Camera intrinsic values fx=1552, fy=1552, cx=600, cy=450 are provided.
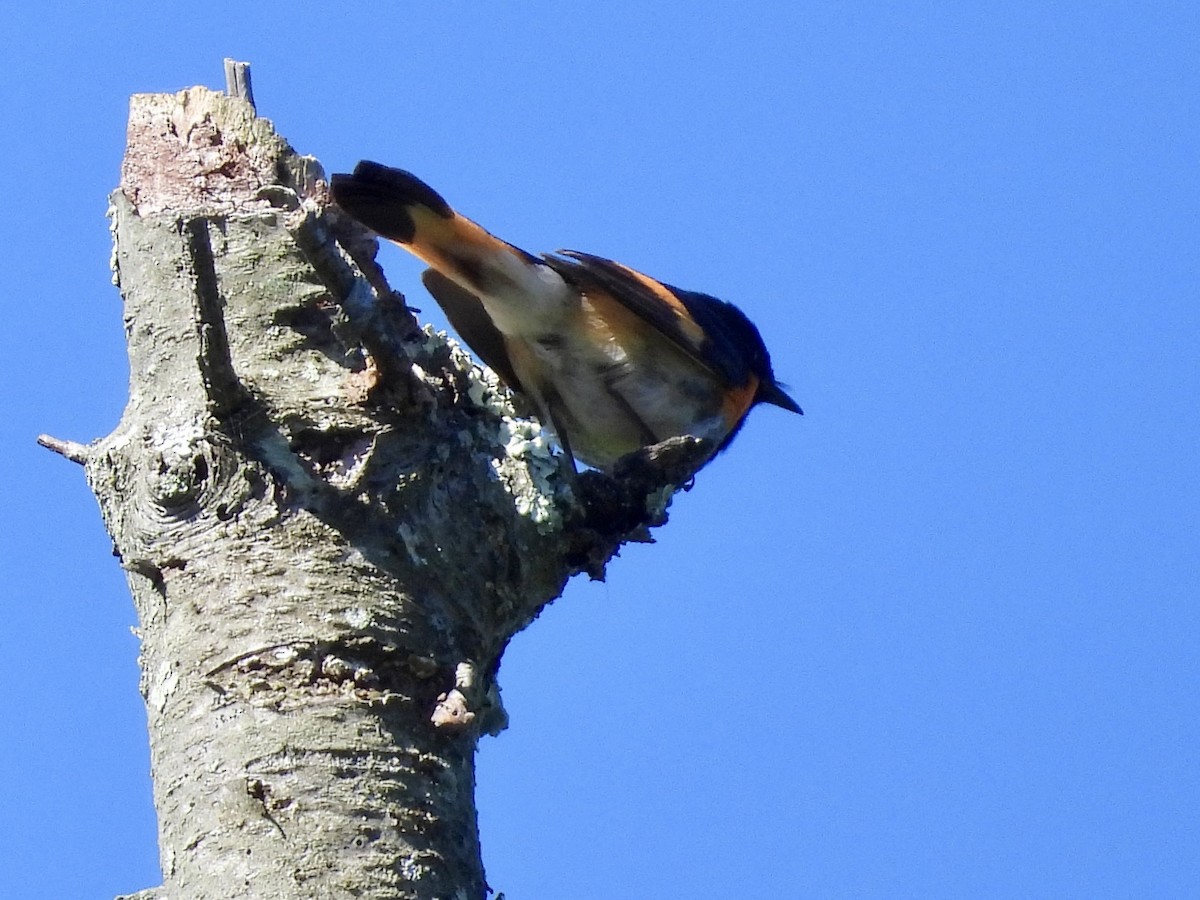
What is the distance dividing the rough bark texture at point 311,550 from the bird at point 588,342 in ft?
4.21

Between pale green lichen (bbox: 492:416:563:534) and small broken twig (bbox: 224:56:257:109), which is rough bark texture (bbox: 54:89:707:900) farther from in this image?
small broken twig (bbox: 224:56:257:109)

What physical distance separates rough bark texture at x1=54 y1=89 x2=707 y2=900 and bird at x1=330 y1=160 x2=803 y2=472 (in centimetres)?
128

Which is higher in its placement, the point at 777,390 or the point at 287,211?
the point at 777,390

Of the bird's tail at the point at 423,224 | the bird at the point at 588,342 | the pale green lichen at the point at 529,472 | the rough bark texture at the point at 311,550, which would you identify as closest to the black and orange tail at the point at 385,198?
the bird's tail at the point at 423,224

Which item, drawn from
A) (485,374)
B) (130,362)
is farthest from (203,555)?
(485,374)

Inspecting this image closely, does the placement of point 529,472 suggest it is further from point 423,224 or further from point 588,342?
point 588,342

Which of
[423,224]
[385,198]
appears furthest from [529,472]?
[423,224]

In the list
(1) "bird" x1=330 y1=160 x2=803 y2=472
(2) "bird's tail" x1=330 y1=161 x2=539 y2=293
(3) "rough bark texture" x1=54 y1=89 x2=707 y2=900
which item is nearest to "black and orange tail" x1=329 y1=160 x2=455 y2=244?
(2) "bird's tail" x1=330 y1=161 x2=539 y2=293

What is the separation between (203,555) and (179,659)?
0.67 ft

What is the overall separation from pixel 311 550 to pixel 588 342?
101 inches

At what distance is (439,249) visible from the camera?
4762 mm

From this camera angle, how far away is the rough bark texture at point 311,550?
2.63 meters

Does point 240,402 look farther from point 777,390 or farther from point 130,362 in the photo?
point 777,390

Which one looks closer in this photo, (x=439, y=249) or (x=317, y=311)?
(x=317, y=311)
